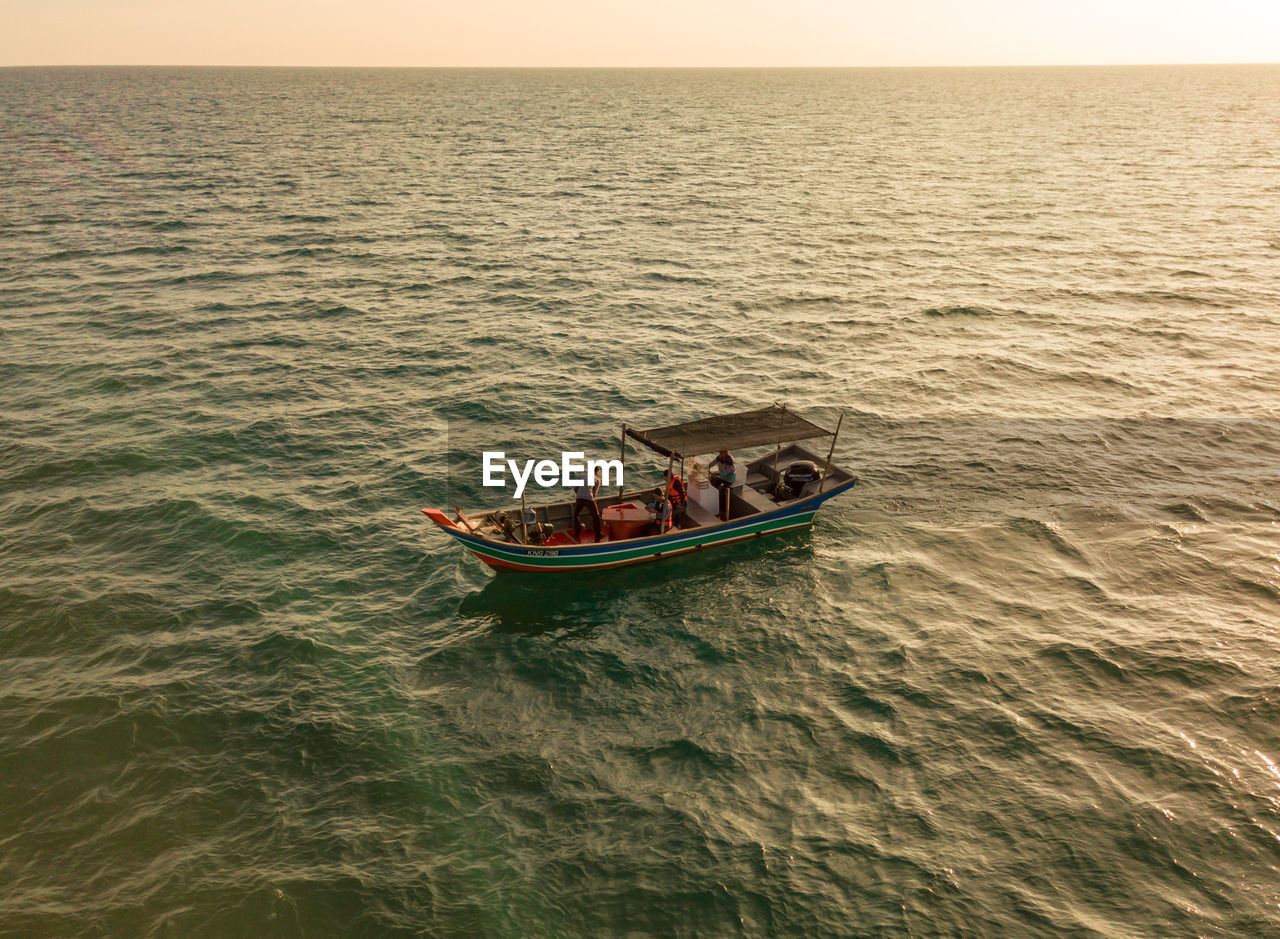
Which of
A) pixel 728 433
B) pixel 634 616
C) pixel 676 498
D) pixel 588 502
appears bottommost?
pixel 634 616

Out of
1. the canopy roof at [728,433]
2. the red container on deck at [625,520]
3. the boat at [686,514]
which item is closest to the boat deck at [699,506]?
the boat at [686,514]

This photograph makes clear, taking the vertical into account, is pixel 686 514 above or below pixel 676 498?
below

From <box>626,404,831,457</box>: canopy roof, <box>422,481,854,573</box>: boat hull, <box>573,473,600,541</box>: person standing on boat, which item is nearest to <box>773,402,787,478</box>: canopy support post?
<box>626,404,831,457</box>: canopy roof

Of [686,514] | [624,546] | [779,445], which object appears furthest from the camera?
[779,445]

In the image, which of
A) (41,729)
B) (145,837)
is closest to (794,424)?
(145,837)

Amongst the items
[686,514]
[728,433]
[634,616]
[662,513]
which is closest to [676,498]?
[686,514]

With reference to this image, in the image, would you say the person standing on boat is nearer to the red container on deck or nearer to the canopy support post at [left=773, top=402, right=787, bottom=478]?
the red container on deck

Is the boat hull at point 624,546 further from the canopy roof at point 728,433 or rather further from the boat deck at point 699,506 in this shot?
the canopy roof at point 728,433

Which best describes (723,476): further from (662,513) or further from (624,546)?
(624,546)
